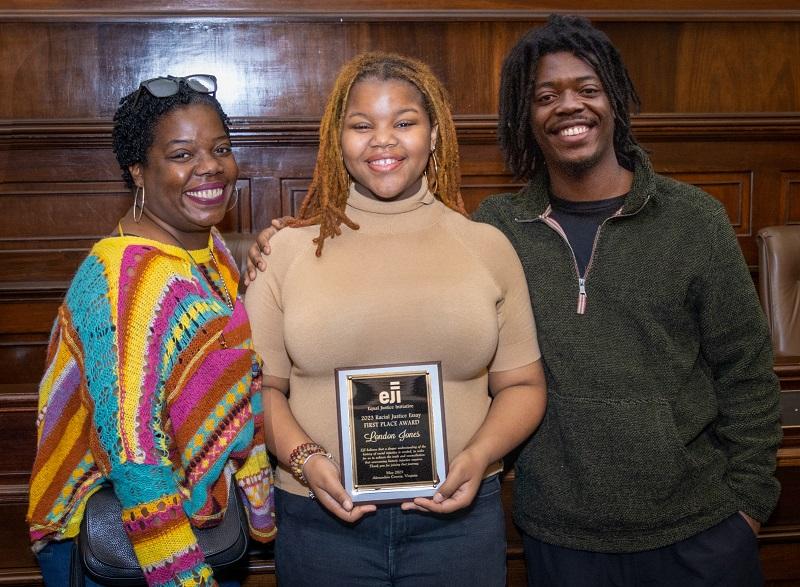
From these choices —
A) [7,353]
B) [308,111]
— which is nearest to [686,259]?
[308,111]

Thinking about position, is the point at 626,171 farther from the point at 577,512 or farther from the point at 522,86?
the point at 577,512

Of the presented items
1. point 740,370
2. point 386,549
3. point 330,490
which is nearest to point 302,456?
point 330,490

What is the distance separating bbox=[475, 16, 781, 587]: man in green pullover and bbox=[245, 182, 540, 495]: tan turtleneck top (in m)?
0.14

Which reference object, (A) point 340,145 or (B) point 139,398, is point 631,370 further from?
(B) point 139,398

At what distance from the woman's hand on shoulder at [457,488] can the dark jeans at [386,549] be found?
0.06 m

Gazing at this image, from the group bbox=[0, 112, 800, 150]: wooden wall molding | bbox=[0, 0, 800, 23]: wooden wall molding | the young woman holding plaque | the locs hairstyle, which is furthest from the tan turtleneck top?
bbox=[0, 0, 800, 23]: wooden wall molding

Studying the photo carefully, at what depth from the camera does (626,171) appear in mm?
1806

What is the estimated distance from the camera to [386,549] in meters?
1.50

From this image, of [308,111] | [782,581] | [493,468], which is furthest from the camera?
[308,111]

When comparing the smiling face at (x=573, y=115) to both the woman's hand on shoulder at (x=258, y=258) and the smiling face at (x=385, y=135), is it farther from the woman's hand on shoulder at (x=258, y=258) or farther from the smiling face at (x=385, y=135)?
the woman's hand on shoulder at (x=258, y=258)

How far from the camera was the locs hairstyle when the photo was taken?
1.76 meters

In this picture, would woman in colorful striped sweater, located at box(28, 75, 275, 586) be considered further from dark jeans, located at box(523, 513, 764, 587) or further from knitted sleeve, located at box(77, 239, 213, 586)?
dark jeans, located at box(523, 513, 764, 587)

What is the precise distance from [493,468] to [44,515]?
2.50 ft

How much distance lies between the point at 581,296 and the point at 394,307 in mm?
393
